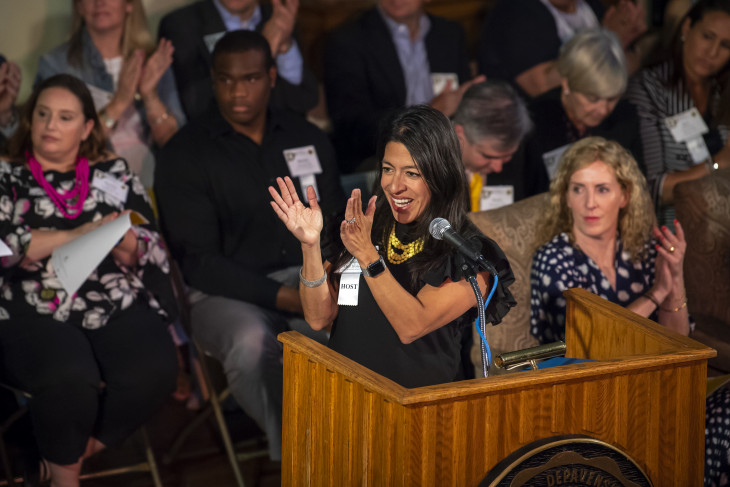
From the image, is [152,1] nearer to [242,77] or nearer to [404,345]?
[242,77]

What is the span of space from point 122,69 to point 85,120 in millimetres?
664

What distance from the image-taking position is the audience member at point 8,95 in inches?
155

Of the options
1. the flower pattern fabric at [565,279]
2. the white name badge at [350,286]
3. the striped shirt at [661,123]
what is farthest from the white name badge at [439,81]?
the white name badge at [350,286]

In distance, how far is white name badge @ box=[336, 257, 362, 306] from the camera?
2424mm

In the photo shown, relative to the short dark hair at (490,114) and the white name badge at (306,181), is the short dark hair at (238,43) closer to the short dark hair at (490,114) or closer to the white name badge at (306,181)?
the white name badge at (306,181)

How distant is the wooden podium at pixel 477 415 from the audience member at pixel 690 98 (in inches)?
94.9

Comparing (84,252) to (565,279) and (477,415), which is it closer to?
(565,279)

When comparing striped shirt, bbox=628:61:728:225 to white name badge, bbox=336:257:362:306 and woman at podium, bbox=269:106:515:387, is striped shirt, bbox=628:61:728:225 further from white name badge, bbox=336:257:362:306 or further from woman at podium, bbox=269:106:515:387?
white name badge, bbox=336:257:362:306

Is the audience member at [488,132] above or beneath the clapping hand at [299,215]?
above

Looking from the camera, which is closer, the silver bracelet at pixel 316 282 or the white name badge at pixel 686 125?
the silver bracelet at pixel 316 282

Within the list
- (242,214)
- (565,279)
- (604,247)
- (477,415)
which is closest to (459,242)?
(477,415)

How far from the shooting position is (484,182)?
13.5ft

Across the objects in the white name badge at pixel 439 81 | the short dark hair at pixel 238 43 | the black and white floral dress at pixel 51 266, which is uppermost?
the short dark hair at pixel 238 43

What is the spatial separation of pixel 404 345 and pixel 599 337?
57 centimetres
